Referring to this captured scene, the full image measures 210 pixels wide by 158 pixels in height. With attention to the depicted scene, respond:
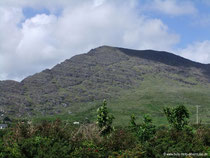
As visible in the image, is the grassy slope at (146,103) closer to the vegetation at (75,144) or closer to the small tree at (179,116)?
the small tree at (179,116)

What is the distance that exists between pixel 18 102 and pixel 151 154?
168990 millimetres

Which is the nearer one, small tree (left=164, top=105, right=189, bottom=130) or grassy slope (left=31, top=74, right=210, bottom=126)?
small tree (left=164, top=105, right=189, bottom=130)

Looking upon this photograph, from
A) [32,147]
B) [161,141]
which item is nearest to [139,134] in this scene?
[161,141]

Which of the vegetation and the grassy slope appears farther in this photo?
the grassy slope

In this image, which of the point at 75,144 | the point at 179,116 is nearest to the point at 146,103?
the point at 179,116

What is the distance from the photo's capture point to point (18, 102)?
17062cm

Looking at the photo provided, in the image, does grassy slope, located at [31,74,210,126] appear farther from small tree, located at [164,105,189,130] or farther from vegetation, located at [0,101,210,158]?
vegetation, located at [0,101,210,158]

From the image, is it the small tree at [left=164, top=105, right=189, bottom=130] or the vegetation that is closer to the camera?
the vegetation

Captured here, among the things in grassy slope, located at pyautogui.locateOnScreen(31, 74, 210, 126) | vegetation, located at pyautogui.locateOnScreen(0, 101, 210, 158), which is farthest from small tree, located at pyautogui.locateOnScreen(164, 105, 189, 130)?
grassy slope, located at pyautogui.locateOnScreen(31, 74, 210, 126)

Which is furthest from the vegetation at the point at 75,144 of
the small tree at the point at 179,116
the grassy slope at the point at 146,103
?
the grassy slope at the point at 146,103

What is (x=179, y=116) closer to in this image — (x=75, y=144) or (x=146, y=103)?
(x=75, y=144)

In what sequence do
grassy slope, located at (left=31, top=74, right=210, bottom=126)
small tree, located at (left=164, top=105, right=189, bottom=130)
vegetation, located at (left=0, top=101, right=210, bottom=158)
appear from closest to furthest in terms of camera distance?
vegetation, located at (left=0, top=101, right=210, bottom=158), small tree, located at (left=164, top=105, right=189, bottom=130), grassy slope, located at (left=31, top=74, right=210, bottom=126)

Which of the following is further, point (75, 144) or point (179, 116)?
point (179, 116)

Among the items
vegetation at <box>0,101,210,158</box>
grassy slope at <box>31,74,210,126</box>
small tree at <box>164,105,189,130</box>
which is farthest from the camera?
grassy slope at <box>31,74,210,126</box>
